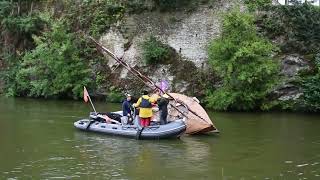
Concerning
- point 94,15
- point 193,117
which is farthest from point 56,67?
point 193,117

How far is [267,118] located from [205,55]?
20.4ft

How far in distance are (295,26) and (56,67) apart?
43.5 feet

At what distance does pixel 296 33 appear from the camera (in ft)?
93.8

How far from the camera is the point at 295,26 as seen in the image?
2869 centimetres

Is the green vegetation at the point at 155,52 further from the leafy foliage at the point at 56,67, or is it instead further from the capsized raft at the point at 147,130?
the capsized raft at the point at 147,130

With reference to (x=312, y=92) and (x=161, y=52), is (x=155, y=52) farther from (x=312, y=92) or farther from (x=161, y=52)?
(x=312, y=92)

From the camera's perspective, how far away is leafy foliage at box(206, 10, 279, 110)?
87.2 ft

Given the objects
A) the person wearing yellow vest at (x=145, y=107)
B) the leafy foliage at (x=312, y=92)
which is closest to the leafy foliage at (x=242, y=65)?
the leafy foliage at (x=312, y=92)

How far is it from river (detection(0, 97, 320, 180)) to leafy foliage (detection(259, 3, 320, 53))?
4.87 m

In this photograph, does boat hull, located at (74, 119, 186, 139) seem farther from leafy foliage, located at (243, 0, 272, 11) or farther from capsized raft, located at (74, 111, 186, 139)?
leafy foliage, located at (243, 0, 272, 11)

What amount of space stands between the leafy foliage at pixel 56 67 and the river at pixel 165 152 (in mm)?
7253

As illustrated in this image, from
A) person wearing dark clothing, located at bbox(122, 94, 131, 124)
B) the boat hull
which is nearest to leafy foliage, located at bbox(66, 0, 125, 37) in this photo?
person wearing dark clothing, located at bbox(122, 94, 131, 124)

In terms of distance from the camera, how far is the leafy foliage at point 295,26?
92.5 ft

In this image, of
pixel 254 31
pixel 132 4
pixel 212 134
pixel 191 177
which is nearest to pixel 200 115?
pixel 212 134
